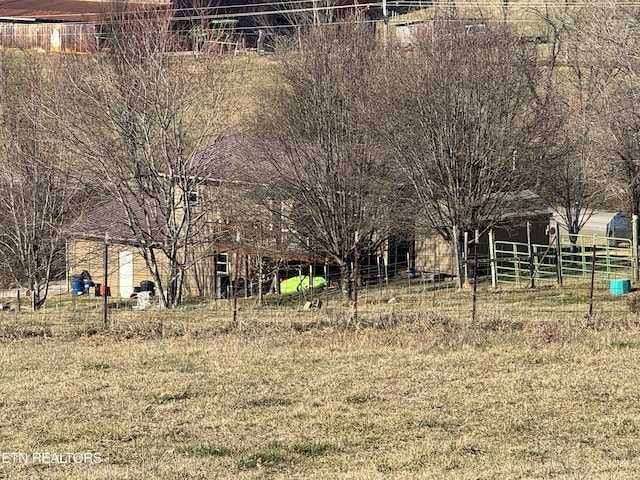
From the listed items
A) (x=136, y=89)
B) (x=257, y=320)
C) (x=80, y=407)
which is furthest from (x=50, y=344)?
(x=136, y=89)

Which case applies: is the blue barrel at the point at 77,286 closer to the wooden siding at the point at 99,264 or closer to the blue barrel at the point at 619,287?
the wooden siding at the point at 99,264

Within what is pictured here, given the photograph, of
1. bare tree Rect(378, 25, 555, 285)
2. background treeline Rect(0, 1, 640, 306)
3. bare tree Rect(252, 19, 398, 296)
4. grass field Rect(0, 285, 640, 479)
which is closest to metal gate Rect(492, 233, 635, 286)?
bare tree Rect(378, 25, 555, 285)

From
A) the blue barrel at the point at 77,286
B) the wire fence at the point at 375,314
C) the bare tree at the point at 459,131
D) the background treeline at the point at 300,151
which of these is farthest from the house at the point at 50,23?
the wire fence at the point at 375,314

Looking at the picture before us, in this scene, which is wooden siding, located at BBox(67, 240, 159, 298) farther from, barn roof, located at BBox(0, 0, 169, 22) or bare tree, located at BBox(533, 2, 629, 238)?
barn roof, located at BBox(0, 0, 169, 22)

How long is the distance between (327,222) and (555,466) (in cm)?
1948

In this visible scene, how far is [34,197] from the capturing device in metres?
26.3

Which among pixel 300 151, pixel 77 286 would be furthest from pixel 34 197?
pixel 300 151

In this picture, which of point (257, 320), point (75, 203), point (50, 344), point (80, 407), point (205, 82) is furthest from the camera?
point (75, 203)

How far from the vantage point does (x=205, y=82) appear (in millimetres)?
25625

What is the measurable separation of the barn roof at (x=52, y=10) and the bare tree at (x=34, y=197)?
3017 centimetres

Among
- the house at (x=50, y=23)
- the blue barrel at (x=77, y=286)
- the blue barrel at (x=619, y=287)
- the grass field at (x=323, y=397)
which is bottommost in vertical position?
the grass field at (x=323, y=397)

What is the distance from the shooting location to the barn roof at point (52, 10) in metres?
57.1

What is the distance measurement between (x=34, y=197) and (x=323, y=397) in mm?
18930

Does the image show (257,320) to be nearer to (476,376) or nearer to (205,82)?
(476,376)
